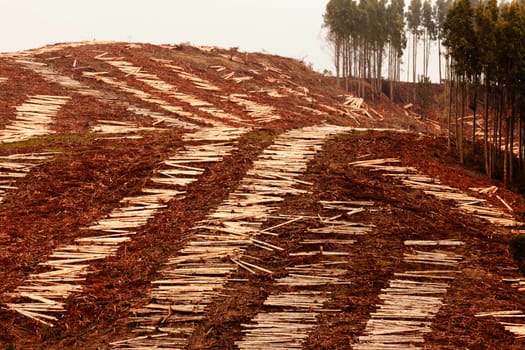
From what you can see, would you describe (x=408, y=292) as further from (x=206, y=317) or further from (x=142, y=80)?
(x=142, y=80)

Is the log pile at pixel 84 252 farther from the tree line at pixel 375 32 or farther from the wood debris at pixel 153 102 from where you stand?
the tree line at pixel 375 32

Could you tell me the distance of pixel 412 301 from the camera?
8.60 meters

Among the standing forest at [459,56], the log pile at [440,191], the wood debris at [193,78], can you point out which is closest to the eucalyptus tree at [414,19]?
the standing forest at [459,56]

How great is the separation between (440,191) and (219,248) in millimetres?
5124

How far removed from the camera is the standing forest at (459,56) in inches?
617

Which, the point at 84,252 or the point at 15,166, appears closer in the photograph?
the point at 84,252

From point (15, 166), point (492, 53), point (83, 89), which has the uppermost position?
point (492, 53)

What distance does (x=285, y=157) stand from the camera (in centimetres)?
1322

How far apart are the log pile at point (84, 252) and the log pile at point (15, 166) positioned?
2.43 m

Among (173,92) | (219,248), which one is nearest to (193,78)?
(173,92)

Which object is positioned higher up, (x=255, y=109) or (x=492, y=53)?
(x=492, y=53)

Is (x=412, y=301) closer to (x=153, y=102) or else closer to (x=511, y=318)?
(x=511, y=318)

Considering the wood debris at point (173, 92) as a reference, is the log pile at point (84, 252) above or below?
below

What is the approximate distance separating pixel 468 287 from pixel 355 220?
91.8 inches
